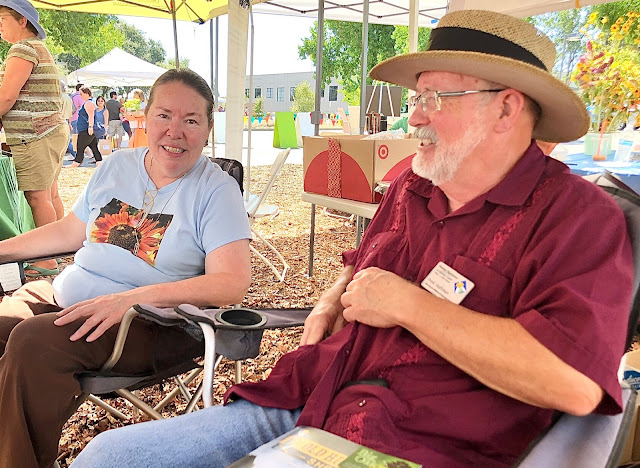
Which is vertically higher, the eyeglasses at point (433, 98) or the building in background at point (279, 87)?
the building in background at point (279, 87)

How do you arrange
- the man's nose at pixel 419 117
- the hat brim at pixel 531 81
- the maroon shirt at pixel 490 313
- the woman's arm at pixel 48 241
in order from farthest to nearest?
the woman's arm at pixel 48 241 < the man's nose at pixel 419 117 < the hat brim at pixel 531 81 < the maroon shirt at pixel 490 313

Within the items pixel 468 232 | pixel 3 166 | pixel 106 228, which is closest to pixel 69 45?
pixel 3 166

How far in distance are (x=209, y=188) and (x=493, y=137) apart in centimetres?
113

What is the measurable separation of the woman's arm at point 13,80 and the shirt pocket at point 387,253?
345cm

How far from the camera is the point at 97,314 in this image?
1715 mm

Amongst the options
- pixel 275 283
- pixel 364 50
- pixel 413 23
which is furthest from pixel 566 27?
pixel 275 283

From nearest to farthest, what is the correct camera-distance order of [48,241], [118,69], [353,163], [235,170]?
1. [48,241]
2. [235,170]
3. [353,163]
4. [118,69]

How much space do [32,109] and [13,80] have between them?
26 cm

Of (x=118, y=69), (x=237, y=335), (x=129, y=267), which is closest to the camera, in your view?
(x=237, y=335)

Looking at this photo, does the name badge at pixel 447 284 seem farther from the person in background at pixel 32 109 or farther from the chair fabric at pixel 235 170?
the person in background at pixel 32 109

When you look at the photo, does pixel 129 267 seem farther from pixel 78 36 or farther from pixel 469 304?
pixel 78 36

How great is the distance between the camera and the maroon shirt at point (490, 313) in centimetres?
107

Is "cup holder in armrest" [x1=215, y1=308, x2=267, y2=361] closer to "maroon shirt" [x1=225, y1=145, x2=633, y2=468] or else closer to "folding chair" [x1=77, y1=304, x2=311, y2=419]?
"folding chair" [x1=77, y1=304, x2=311, y2=419]

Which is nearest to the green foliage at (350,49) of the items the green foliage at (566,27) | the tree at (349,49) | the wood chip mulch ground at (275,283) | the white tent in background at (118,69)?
the tree at (349,49)
